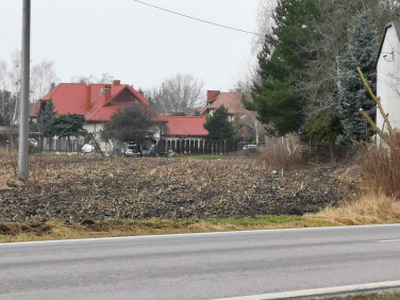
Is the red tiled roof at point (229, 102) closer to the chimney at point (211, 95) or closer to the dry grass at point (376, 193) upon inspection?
the chimney at point (211, 95)

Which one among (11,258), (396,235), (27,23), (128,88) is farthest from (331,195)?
(128,88)

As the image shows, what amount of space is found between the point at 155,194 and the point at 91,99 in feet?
209

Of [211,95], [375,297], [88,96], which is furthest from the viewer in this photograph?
[211,95]

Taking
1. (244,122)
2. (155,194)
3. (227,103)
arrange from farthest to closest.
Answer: (227,103)
(244,122)
(155,194)

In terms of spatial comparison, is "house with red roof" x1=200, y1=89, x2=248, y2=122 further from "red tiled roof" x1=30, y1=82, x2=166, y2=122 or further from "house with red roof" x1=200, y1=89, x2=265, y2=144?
"red tiled roof" x1=30, y1=82, x2=166, y2=122

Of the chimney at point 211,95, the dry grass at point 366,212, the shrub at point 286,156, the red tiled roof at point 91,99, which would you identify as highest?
the chimney at point 211,95

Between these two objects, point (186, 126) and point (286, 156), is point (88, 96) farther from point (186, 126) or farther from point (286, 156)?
point (286, 156)

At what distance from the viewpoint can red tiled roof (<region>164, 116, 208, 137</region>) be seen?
259 feet

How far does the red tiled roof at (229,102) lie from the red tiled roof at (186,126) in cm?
1144

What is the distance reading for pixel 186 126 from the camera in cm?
8006

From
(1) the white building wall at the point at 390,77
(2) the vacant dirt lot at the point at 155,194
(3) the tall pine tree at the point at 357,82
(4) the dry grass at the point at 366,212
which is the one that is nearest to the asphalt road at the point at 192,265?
(4) the dry grass at the point at 366,212

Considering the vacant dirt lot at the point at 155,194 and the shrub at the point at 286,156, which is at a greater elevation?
the shrub at the point at 286,156

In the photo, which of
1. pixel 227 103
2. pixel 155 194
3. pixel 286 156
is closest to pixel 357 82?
pixel 286 156

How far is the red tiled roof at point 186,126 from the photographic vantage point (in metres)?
78.8
